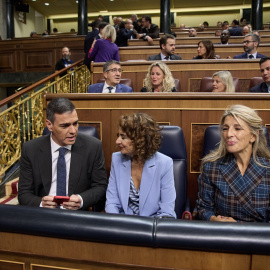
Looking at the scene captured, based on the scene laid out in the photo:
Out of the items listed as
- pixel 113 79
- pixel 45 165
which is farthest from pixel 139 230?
pixel 113 79

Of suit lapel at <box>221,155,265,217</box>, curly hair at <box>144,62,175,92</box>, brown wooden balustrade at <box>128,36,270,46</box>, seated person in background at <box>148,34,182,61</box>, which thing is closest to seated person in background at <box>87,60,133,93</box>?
curly hair at <box>144,62,175,92</box>

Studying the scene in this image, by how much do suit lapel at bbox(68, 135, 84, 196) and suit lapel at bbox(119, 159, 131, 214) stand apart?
22 centimetres

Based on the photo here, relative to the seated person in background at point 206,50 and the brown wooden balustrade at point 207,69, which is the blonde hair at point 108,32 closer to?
the brown wooden balustrade at point 207,69

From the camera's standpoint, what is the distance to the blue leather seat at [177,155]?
5.30ft

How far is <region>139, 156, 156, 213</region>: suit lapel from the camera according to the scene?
4.79 ft

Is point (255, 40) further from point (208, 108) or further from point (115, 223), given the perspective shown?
point (115, 223)

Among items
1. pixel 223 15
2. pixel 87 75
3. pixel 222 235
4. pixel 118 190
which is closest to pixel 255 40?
pixel 87 75

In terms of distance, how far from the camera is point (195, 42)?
567 cm

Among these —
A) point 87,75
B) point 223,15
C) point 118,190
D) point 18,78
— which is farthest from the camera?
point 223,15

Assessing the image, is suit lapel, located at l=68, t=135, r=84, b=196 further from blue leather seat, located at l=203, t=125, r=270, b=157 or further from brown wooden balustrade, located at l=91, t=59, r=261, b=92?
brown wooden balustrade, located at l=91, t=59, r=261, b=92

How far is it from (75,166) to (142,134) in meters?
0.39

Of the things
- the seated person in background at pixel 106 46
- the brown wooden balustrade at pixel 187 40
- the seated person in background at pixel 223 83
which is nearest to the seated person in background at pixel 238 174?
the seated person in background at pixel 223 83

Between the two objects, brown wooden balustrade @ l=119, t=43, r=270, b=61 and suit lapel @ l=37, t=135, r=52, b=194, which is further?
brown wooden balustrade @ l=119, t=43, r=270, b=61

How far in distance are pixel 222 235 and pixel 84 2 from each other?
29.2 feet
